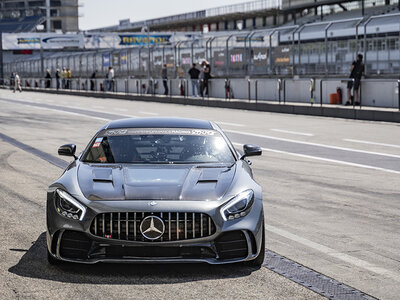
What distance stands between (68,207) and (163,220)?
31.1 inches

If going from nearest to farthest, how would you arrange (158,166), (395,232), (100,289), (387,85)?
(100,289) → (158,166) → (395,232) → (387,85)

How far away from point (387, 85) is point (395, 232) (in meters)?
20.0

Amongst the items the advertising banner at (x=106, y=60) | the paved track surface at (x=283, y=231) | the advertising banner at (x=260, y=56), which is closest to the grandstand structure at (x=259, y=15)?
the advertising banner at (x=106, y=60)

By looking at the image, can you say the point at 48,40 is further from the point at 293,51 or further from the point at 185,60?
the point at 293,51

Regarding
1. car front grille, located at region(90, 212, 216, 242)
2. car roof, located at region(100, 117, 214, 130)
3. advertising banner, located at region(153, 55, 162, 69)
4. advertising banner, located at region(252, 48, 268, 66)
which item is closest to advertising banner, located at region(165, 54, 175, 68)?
advertising banner, located at region(153, 55, 162, 69)

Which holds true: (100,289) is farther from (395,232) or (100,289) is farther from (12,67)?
(12,67)

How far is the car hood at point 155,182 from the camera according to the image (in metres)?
6.11

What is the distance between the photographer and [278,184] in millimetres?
11352

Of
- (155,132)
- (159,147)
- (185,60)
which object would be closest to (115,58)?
(185,60)

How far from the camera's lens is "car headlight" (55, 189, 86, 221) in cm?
605

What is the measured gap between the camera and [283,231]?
7883 mm

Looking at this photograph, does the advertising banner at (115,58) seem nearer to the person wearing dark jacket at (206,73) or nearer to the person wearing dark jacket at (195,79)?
the person wearing dark jacket at (195,79)

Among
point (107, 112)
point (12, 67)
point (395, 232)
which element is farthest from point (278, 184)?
point (12, 67)

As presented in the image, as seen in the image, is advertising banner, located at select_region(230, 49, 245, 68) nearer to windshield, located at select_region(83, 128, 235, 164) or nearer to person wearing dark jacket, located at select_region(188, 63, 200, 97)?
person wearing dark jacket, located at select_region(188, 63, 200, 97)
